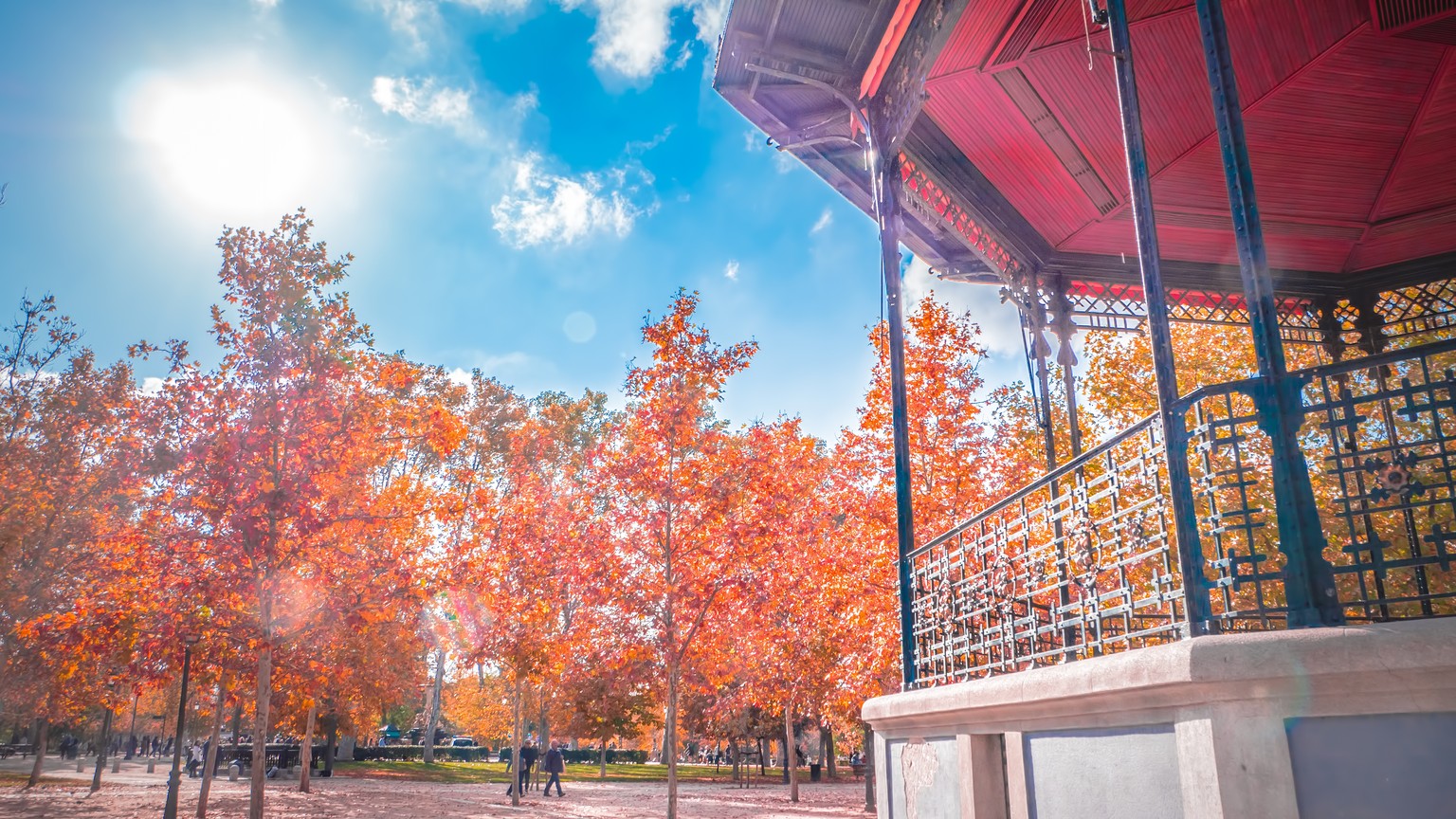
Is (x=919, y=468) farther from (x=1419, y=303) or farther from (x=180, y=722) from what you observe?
(x=180, y=722)

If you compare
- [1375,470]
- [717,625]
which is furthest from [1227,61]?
[717,625]

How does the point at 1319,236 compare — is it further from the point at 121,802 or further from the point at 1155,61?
the point at 121,802

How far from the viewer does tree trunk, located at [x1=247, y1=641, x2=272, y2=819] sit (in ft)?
42.0

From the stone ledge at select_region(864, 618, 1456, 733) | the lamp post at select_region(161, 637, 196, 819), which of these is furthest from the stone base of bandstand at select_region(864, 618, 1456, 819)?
the lamp post at select_region(161, 637, 196, 819)

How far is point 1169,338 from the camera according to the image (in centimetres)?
425

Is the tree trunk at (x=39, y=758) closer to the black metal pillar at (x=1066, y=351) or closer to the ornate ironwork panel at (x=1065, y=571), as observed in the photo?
the ornate ironwork panel at (x=1065, y=571)

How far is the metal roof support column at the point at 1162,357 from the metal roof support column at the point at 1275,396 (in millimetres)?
336

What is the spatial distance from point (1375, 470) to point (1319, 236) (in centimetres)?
790

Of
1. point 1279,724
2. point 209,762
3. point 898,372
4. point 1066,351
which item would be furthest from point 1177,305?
point 209,762

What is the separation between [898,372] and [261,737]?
1274cm

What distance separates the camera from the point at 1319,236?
9.95 meters

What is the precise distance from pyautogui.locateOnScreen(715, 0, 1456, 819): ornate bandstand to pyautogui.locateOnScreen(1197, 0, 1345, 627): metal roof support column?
1 centimetres

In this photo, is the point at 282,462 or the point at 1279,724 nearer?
the point at 1279,724

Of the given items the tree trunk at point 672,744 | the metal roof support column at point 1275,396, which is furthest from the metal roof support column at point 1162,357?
the tree trunk at point 672,744
